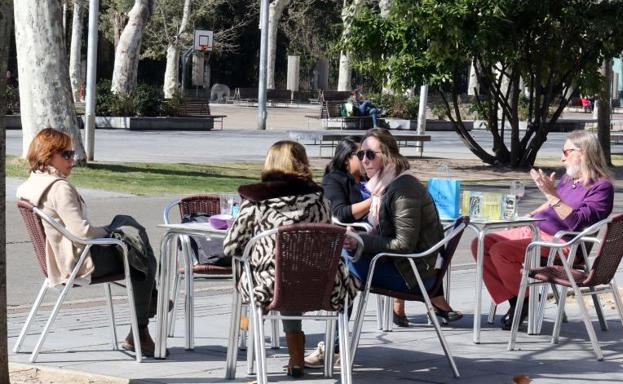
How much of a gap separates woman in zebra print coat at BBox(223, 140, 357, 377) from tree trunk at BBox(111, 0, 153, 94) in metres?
31.8

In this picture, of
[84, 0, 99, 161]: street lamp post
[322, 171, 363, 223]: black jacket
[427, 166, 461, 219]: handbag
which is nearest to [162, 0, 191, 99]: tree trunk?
[84, 0, 99, 161]: street lamp post

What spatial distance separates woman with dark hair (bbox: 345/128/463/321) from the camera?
745cm

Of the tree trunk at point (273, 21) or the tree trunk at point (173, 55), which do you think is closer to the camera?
the tree trunk at point (173, 55)

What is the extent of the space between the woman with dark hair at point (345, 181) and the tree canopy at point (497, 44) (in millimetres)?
13893

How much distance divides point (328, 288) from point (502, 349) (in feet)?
6.43

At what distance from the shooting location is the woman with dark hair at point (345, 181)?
8.64 metres

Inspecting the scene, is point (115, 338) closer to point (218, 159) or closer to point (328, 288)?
point (328, 288)

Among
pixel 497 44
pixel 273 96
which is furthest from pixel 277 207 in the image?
pixel 273 96

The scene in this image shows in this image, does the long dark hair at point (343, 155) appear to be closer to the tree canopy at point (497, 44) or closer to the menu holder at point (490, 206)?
the menu holder at point (490, 206)

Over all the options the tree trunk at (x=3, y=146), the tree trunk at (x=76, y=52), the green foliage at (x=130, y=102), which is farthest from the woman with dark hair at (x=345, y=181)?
the tree trunk at (x=76, y=52)

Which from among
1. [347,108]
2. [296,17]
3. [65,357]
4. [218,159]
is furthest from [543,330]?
[296,17]

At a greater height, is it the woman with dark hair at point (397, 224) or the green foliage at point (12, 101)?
the woman with dark hair at point (397, 224)

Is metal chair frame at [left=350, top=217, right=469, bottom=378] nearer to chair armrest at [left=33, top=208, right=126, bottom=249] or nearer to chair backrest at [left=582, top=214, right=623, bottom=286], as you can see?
chair backrest at [left=582, top=214, right=623, bottom=286]

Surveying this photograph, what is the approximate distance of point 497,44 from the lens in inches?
941
